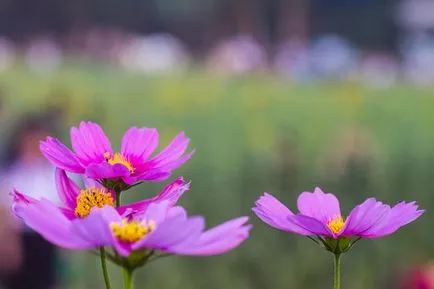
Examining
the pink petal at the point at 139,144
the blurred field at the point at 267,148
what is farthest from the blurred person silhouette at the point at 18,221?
the pink petal at the point at 139,144

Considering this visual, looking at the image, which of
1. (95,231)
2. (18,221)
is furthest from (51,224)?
(18,221)

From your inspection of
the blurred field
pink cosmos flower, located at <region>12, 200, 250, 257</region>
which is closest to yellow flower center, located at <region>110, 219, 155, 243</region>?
pink cosmos flower, located at <region>12, 200, 250, 257</region>

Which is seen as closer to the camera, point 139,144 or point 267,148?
point 139,144

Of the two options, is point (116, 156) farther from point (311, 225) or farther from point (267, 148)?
point (267, 148)

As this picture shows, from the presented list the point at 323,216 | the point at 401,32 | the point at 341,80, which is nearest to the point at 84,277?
the point at 341,80

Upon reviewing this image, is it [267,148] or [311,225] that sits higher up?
[311,225]

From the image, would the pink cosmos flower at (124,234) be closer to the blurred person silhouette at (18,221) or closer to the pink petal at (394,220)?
the pink petal at (394,220)

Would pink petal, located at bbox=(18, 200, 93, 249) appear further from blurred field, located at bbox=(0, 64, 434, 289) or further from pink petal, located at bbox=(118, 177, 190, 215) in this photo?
blurred field, located at bbox=(0, 64, 434, 289)
